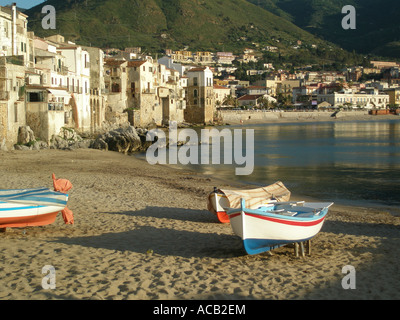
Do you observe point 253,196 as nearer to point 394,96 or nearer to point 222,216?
point 222,216

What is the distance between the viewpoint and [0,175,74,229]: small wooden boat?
11141mm

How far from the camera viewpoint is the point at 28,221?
38.0 feet

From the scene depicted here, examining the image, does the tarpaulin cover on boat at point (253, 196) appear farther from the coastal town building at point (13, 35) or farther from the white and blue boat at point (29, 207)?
the coastal town building at point (13, 35)

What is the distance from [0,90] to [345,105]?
431ft

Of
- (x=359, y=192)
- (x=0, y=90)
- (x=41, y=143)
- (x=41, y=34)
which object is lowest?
(x=359, y=192)

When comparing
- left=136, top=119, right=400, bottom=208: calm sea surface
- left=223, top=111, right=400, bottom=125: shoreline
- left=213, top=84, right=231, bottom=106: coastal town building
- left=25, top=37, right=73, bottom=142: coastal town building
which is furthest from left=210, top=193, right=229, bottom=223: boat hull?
left=213, top=84, right=231, bottom=106: coastal town building

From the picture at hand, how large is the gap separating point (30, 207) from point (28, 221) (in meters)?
0.41

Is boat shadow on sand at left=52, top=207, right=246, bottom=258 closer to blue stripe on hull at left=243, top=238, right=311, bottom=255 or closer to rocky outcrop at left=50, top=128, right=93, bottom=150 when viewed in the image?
blue stripe on hull at left=243, top=238, right=311, bottom=255

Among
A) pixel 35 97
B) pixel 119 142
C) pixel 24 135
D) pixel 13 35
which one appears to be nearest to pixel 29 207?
pixel 24 135

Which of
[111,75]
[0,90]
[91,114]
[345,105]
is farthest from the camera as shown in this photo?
[345,105]

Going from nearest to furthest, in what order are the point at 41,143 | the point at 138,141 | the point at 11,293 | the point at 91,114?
1. the point at 11,293
2. the point at 41,143
3. the point at 138,141
4. the point at 91,114

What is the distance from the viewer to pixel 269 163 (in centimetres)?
3609

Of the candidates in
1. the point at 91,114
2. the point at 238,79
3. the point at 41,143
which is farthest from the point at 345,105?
the point at 41,143

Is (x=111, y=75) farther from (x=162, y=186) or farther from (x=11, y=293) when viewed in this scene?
(x=11, y=293)
